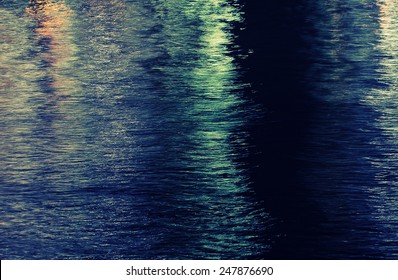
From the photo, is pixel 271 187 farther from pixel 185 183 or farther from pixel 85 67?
pixel 85 67

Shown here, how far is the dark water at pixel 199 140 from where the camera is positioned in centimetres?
705

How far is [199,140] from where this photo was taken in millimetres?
9398

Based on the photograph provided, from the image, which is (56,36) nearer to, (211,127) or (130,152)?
(211,127)

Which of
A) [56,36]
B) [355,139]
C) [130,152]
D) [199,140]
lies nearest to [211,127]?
[199,140]

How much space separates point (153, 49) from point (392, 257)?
7680mm

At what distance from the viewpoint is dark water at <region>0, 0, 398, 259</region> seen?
23.1 feet

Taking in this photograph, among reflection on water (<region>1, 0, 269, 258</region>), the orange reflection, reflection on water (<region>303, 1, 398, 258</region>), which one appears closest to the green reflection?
reflection on water (<region>1, 0, 269, 258</region>)

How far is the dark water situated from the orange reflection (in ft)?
0.17

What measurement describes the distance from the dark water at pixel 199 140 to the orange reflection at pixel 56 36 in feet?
0.17

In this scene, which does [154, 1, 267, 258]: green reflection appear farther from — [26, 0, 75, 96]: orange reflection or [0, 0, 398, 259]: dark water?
[26, 0, 75, 96]: orange reflection

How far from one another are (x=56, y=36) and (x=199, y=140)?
6.16 meters

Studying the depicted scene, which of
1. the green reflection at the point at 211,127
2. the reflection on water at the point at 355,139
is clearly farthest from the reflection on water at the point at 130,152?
the reflection on water at the point at 355,139

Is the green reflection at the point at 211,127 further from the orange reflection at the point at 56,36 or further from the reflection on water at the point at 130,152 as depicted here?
the orange reflection at the point at 56,36

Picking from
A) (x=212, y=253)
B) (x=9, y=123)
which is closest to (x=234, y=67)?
(x=9, y=123)
